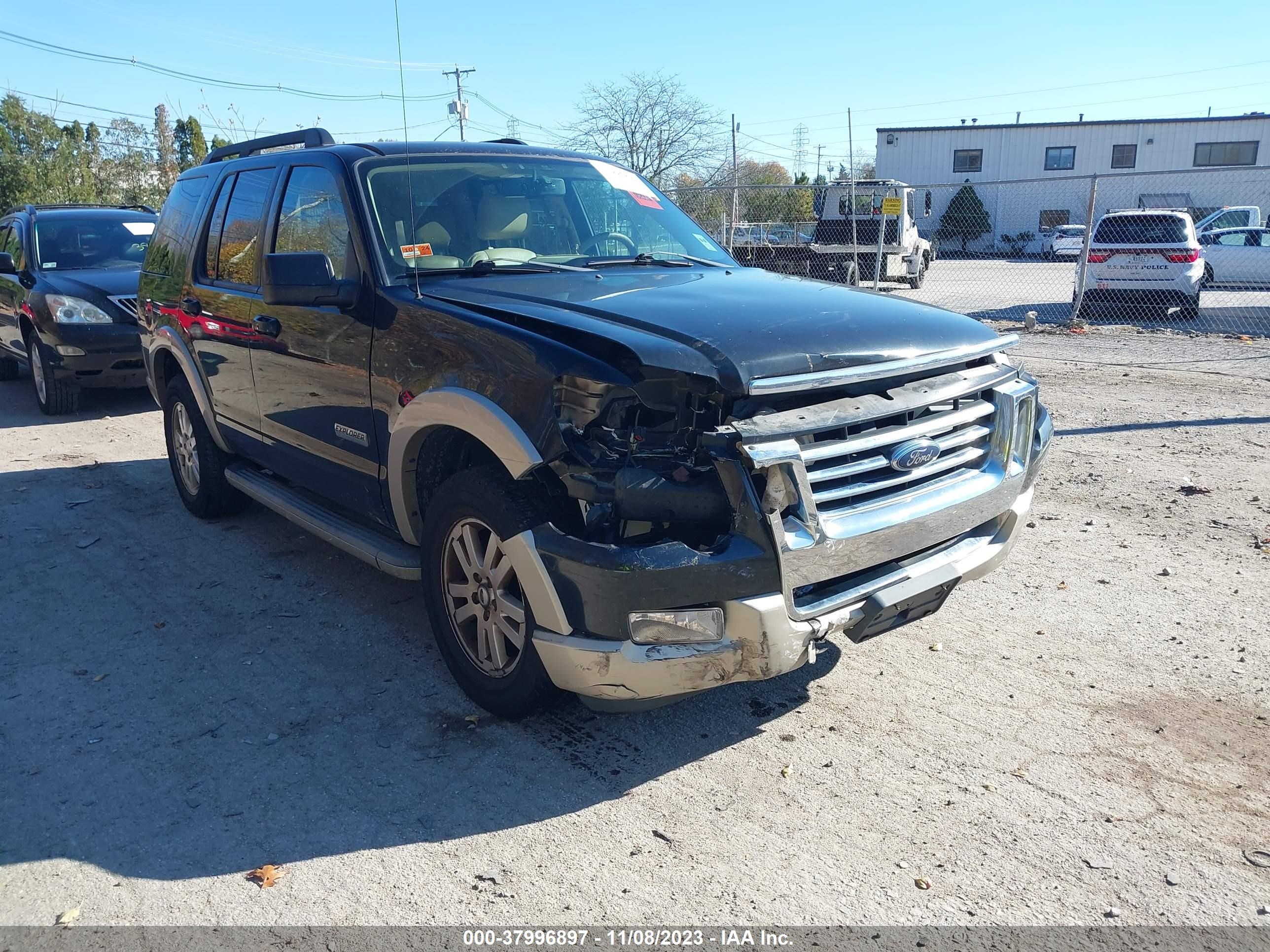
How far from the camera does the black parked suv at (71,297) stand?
9.38 meters

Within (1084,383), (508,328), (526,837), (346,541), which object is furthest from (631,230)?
(1084,383)

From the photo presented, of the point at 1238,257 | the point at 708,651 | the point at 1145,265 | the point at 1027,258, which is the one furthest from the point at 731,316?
the point at 1027,258

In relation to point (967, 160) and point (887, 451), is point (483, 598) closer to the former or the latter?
point (887, 451)

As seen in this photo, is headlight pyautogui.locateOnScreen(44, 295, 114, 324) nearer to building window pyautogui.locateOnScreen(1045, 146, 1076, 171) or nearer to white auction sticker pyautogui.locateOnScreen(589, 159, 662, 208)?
white auction sticker pyautogui.locateOnScreen(589, 159, 662, 208)

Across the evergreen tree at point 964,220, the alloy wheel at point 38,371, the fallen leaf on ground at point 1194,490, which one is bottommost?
the fallen leaf on ground at point 1194,490

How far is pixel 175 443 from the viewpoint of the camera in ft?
21.6

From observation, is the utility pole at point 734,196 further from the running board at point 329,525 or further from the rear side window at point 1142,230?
the running board at point 329,525

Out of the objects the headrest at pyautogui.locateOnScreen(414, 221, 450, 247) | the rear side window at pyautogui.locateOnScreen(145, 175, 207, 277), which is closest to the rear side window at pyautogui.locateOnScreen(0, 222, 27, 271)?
the rear side window at pyautogui.locateOnScreen(145, 175, 207, 277)

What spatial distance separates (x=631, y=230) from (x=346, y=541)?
2.01 m

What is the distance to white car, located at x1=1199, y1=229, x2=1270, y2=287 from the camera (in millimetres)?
20406

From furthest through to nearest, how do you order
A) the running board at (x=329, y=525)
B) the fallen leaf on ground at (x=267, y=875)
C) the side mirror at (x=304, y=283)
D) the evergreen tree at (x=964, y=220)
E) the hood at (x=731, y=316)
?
the evergreen tree at (x=964, y=220), the running board at (x=329, y=525), the side mirror at (x=304, y=283), the hood at (x=731, y=316), the fallen leaf on ground at (x=267, y=875)

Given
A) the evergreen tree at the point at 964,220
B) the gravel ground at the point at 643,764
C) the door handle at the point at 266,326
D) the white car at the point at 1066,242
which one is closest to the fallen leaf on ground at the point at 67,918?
the gravel ground at the point at 643,764

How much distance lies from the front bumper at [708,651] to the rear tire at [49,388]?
A: 840 centimetres

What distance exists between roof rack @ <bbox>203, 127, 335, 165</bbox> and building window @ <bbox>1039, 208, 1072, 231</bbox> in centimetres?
4472
